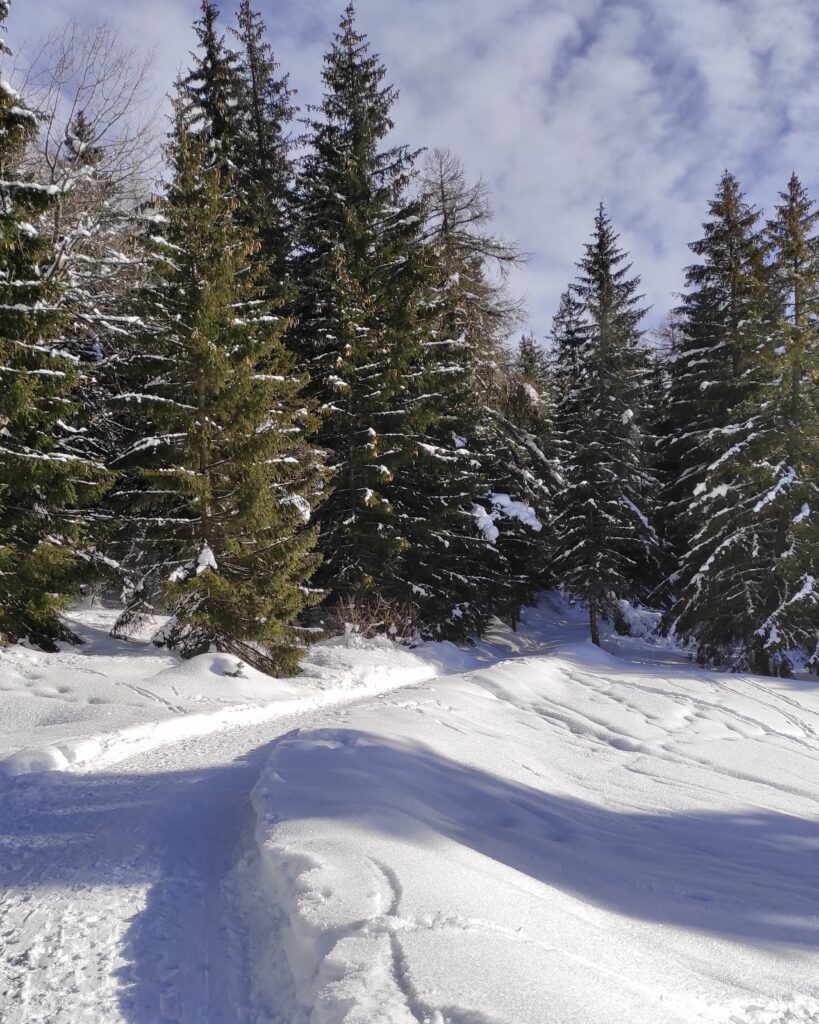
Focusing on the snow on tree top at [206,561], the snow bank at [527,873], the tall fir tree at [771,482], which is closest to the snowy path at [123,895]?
the snow bank at [527,873]

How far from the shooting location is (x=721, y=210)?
20.8 m

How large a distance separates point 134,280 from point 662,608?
2163 cm

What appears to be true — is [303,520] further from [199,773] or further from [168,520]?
[199,773]

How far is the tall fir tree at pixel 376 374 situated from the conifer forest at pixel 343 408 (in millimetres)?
101

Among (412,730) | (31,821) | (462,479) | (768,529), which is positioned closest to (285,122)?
(462,479)

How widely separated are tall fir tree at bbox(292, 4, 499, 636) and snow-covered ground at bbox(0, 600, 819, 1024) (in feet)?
23.8

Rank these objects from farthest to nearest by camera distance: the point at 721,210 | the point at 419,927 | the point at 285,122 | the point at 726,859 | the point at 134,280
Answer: the point at 285,122 → the point at 721,210 → the point at 134,280 → the point at 726,859 → the point at 419,927

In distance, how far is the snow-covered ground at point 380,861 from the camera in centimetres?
302

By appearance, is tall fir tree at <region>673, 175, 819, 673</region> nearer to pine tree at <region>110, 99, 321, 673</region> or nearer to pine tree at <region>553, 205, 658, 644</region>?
pine tree at <region>553, 205, 658, 644</region>

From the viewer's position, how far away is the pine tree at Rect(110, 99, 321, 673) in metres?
11.2

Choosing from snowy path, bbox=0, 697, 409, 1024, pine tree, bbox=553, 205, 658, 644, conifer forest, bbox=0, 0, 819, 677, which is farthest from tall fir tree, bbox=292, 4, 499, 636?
snowy path, bbox=0, 697, 409, 1024

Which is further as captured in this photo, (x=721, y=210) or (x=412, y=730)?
(x=721, y=210)

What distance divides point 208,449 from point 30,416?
2.73 meters

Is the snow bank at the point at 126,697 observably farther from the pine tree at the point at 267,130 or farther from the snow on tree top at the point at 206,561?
the pine tree at the point at 267,130
